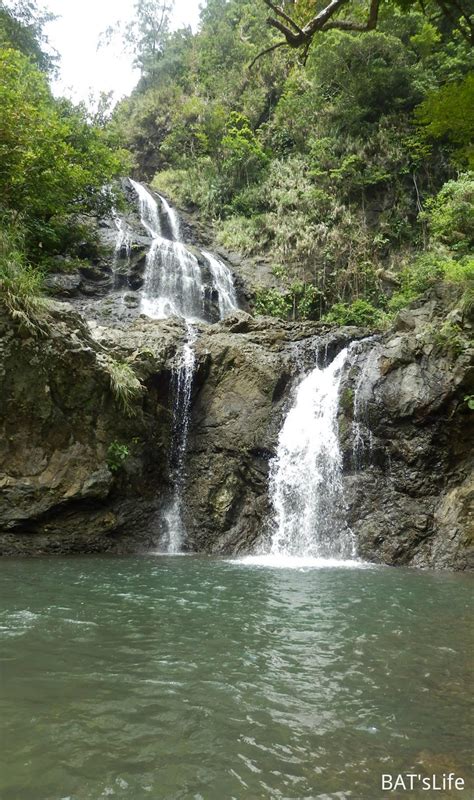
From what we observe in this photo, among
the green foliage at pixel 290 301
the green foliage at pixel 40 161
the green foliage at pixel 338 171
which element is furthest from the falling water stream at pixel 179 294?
the green foliage at pixel 40 161

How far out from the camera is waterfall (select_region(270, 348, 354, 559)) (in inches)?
439

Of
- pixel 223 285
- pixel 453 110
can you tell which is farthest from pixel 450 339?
pixel 223 285

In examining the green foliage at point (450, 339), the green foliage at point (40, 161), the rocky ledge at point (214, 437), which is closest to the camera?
the rocky ledge at point (214, 437)

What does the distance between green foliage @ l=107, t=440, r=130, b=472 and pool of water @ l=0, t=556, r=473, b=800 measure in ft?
14.3

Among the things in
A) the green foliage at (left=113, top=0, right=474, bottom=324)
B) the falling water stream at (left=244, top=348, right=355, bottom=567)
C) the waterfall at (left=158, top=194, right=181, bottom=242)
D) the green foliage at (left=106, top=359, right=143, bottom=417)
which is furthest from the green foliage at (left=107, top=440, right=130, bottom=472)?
the waterfall at (left=158, top=194, right=181, bottom=242)

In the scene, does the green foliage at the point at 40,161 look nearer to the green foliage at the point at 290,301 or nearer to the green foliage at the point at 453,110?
the green foliage at the point at 290,301

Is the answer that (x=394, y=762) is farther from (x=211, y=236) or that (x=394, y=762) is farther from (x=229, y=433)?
(x=211, y=236)

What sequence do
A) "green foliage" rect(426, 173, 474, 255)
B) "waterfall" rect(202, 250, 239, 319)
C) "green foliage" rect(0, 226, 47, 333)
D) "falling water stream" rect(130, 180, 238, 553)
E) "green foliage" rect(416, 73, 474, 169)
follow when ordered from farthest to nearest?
"waterfall" rect(202, 250, 239, 319) < "green foliage" rect(426, 173, 474, 255) < "falling water stream" rect(130, 180, 238, 553) < "green foliage" rect(0, 226, 47, 333) < "green foliage" rect(416, 73, 474, 169)

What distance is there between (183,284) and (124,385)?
9948 millimetres

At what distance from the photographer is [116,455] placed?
37.1ft

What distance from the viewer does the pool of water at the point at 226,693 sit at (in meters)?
2.70

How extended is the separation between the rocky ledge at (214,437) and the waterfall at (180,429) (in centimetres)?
17

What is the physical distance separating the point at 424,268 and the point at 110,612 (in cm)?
1561

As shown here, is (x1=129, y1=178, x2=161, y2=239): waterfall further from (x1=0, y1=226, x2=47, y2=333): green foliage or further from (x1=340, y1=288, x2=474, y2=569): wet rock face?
(x1=340, y1=288, x2=474, y2=569): wet rock face
